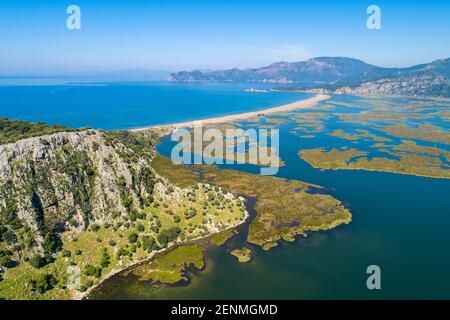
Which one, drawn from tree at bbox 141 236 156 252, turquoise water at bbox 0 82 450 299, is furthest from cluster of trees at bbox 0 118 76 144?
turquoise water at bbox 0 82 450 299

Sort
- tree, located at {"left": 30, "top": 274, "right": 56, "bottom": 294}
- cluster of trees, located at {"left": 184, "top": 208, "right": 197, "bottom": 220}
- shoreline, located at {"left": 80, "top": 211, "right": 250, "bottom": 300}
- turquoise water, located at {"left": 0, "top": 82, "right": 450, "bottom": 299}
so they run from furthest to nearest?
cluster of trees, located at {"left": 184, "top": 208, "right": 197, "bottom": 220}, turquoise water, located at {"left": 0, "top": 82, "right": 450, "bottom": 299}, shoreline, located at {"left": 80, "top": 211, "right": 250, "bottom": 300}, tree, located at {"left": 30, "top": 274, "right": 56, "bottom": 294}

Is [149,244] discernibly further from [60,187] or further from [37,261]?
[60,187]

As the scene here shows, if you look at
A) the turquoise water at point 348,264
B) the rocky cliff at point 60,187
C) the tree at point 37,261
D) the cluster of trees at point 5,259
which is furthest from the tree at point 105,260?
the cluster of trees at point 5,259

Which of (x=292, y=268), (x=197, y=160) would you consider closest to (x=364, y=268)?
(x=292, y=268)

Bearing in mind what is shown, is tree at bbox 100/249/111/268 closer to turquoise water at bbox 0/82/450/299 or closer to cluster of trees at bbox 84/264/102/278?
cluster of trees at bbox 84/264/102/278

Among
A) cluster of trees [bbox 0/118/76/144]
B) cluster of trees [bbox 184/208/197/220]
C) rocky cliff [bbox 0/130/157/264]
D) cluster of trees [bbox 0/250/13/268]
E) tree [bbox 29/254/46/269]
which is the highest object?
cluster of trees [bbox 0/118/76/144]

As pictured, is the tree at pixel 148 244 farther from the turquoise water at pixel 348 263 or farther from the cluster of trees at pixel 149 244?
the turquoise water at pixel 348 263

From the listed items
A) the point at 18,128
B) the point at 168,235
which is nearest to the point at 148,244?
the point at 168,235

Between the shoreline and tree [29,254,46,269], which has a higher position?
tree [29,254,46,269]
